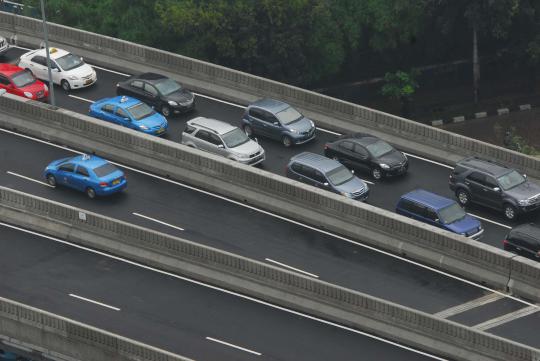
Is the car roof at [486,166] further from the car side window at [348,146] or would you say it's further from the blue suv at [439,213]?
the car side window at [348,146]

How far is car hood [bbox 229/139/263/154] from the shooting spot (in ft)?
215

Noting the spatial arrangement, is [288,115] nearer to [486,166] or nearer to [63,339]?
[486,166]

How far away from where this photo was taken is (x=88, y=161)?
2485 inches

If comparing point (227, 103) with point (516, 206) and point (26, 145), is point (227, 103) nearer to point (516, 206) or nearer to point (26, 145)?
point (26, 145)

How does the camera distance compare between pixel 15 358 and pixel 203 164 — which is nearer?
pixel 15 358

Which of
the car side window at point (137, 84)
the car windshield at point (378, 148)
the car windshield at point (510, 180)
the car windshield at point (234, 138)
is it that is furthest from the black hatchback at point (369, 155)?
the car side window at point (137, 84)

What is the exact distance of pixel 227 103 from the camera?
72562 millimetres

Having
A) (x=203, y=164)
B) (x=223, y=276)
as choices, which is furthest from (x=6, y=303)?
(x=203, y=164)

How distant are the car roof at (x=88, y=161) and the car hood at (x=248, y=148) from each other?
6340mm

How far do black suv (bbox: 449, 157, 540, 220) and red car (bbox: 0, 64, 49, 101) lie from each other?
22010 mm

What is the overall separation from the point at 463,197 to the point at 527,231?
5.54 m

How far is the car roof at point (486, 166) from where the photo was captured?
6319 centimetres

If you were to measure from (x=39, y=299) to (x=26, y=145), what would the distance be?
44.8 feet

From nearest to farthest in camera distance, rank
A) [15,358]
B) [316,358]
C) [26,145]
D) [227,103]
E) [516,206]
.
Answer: [316,358] → [15,358] → [516,206] → [26,145] → [227,103]
